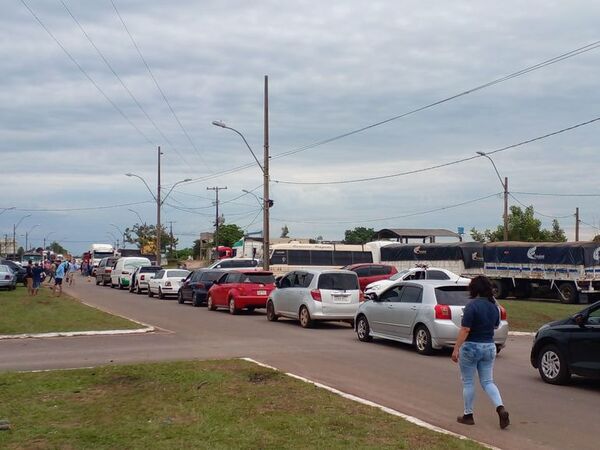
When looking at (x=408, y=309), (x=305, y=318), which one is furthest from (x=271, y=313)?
(x=408, y=309)

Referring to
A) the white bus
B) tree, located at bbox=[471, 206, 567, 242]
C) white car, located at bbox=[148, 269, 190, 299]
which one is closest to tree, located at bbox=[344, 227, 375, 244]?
tree, located at bbox=[471, 206, 567, 242]

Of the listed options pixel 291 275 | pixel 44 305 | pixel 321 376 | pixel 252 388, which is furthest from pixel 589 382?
pixel 44 305

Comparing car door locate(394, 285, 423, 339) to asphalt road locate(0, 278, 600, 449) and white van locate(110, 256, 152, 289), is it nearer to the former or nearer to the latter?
asphalt road locate(0, 278, 600, 449)

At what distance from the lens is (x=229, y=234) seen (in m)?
106

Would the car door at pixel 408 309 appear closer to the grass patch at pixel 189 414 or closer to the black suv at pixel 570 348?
the black suv at pixel 570 348

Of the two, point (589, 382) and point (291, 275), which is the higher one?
point (291, 275)

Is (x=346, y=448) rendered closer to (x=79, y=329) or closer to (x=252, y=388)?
(x=252, y=388)

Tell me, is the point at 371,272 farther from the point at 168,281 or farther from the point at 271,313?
the point at 271,313

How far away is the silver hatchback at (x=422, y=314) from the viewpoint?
15359 millimetres

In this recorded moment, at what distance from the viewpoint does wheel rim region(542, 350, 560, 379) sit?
1201cm

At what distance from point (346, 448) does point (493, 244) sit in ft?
111

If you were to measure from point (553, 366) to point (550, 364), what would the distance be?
71 mm

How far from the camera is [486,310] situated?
28.7ft

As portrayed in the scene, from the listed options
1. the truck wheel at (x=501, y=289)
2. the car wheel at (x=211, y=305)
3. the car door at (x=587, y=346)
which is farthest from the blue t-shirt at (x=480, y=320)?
the truck wheel at (x=501, y=289)
